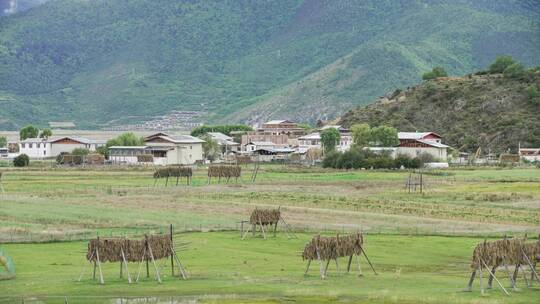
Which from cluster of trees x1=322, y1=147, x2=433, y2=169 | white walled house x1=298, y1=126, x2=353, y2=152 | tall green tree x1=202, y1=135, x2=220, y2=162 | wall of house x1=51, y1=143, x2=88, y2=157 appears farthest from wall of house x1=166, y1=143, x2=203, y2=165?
cluster of trees x1=322, y1=147, x2=433, y2=169

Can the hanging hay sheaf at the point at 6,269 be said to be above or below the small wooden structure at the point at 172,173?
below

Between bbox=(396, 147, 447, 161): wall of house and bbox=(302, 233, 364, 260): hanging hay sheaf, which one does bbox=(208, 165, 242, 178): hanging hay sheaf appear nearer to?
bbox=(396, 147, 447, 161): wall of house

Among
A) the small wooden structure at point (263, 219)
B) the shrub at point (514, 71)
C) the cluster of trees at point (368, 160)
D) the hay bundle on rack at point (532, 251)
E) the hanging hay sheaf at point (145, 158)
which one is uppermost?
the shrub at point (514, 71)

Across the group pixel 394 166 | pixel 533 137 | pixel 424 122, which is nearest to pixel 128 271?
pixel 394 166

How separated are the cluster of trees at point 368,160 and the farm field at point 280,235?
13331mm

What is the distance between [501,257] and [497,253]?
317 millimetres

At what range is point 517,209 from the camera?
7981 centimetres

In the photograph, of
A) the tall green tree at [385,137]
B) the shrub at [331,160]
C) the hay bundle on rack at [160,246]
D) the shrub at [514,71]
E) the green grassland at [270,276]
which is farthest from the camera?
the shrub at [514,71]

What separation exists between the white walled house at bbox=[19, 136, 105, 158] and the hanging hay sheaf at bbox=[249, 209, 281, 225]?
396 feet

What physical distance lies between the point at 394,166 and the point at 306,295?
315 feet

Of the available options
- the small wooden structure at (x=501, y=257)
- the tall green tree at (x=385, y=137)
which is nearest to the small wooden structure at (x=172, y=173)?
the tall green tree at (x=385, y=137)

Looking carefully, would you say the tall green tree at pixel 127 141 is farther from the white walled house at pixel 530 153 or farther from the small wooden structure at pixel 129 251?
the small wooden structure at pixel 129 251

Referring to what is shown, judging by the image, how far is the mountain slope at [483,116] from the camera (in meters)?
174

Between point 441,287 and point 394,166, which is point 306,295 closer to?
point 441,287
